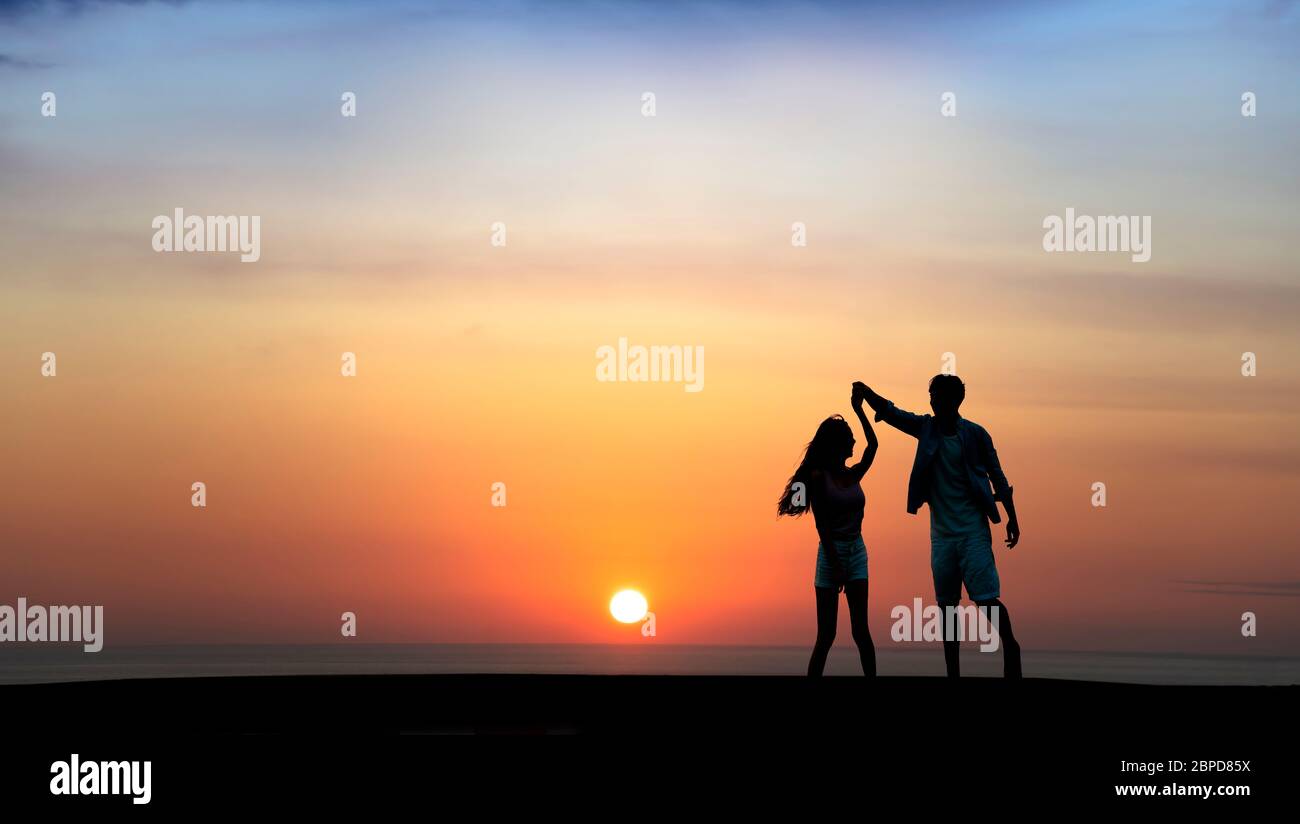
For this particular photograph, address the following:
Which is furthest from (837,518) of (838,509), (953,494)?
(953,494)

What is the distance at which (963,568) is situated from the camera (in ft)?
37.2

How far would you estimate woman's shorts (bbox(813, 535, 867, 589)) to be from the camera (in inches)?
452

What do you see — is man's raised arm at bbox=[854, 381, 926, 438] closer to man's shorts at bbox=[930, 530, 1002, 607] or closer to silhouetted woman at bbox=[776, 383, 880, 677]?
silhouetted woman at bbox=[776, 383, 880, 677]

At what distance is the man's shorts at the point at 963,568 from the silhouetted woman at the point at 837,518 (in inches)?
24.1

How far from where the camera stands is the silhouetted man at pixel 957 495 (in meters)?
11.2

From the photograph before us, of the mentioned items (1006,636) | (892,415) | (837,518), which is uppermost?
(892,415)

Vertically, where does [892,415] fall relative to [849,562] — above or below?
above

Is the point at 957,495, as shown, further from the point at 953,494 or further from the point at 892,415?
the point at 892,415

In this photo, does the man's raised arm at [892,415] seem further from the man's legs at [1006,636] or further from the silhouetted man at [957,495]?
the man's legs at [1006,636]

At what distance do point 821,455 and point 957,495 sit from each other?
1156 mm

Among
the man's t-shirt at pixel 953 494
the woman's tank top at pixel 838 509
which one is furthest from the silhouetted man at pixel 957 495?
the woman's tank top at pixel 838 509
